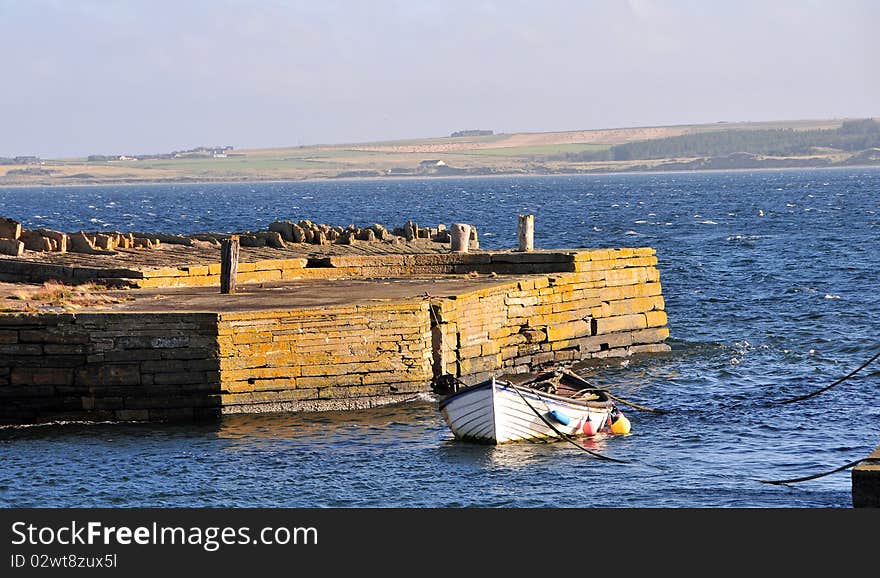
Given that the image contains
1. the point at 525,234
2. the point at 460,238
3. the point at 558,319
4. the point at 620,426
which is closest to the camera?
the point at 620,426

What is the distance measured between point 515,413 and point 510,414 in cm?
10

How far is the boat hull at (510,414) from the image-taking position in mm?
21562

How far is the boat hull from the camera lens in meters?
21.6

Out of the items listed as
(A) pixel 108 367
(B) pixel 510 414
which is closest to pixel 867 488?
(B) pixel 510 414

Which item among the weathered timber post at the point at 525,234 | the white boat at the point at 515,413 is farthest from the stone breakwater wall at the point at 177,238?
the white boat at the point at 515,413

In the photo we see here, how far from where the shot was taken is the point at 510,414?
71.1 feet

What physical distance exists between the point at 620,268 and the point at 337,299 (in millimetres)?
8532

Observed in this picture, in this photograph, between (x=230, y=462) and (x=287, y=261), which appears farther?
(x=287, y=261)

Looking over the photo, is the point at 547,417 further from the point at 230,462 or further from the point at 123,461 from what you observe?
the point at 123,461

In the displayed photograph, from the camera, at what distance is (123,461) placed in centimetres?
2088

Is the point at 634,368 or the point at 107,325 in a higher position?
the point at 107,325

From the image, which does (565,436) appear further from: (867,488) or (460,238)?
(460,238)
